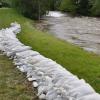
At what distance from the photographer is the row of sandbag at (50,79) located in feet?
18.7

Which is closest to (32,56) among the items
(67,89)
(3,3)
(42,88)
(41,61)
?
(41,61)

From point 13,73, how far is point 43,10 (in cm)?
2624

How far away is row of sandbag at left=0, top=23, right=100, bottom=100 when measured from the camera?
5.71 m

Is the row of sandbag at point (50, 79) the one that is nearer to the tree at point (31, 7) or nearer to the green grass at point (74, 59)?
the green grass at point (74, 59)

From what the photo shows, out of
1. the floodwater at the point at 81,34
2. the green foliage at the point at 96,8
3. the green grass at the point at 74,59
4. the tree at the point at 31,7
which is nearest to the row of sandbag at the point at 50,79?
the green grass at the point at 74,59

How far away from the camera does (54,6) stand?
167 feet

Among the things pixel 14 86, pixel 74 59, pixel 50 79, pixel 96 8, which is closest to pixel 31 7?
pixel 96 8

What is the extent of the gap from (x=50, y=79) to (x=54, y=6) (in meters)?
45.0

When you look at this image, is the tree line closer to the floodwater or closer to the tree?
the tree

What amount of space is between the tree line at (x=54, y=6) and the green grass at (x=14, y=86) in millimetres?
24234

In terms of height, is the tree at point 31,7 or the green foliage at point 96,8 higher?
the tree at point 31,7

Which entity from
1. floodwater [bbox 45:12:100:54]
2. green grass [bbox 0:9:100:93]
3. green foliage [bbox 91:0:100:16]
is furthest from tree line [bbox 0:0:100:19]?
green grass [bbox 0:9:100:93]

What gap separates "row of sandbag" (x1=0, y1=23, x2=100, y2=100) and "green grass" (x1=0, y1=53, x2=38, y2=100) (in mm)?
137

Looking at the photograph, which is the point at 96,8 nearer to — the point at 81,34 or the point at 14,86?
the point at 81,34
